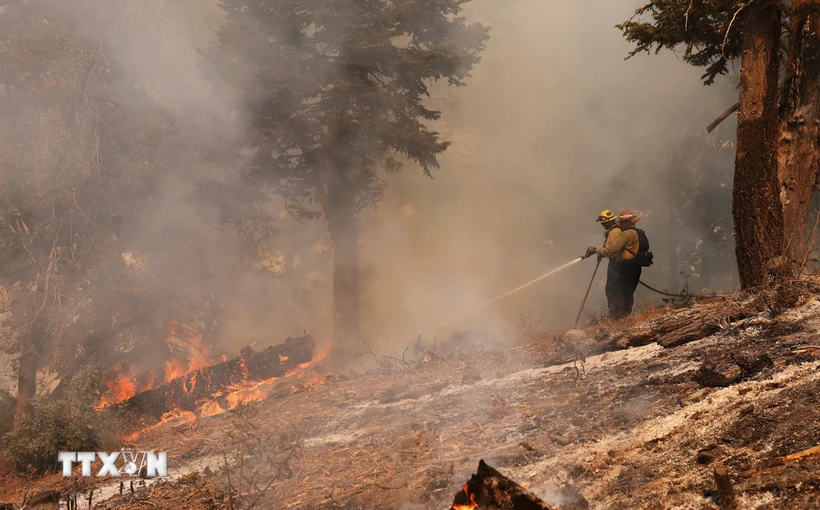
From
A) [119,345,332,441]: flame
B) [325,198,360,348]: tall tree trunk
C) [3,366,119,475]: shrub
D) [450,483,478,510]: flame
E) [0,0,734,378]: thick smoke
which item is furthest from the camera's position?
[0,0,734,378]: thick smoke

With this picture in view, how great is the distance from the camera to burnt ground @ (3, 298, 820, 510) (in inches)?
125

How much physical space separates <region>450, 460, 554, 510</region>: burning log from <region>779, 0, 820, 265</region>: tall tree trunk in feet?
17.0

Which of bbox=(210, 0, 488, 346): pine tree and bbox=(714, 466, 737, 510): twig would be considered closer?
bbox=(714, 466, 737, 510): twig

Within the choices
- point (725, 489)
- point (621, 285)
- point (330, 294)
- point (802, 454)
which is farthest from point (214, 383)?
point (802, 454)

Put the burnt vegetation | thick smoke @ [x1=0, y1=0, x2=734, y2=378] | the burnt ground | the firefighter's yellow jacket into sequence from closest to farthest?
the burnt ground
the burnt vegetation
the firefighter's yellow jacket
thick smoke @ [x1=0, y1=0, x2=734, y2=378]

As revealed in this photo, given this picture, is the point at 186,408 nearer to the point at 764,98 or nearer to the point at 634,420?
the point at 634,420

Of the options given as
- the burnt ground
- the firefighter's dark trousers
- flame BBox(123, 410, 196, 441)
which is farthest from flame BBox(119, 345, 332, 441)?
the firefighter's dark trousers

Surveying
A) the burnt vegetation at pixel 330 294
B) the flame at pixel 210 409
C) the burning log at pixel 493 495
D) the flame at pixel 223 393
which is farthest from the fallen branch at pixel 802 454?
the flame at pixel 210 409

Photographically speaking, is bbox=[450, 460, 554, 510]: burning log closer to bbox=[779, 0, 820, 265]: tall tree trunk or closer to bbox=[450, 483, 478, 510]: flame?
bbox=[450, 483, 478, 510]: flame

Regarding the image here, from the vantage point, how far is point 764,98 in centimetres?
628

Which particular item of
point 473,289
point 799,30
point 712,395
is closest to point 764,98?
point 799,30

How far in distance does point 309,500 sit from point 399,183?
1537 centimetres

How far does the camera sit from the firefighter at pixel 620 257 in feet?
28.1

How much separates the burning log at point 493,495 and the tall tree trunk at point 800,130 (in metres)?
5.17
